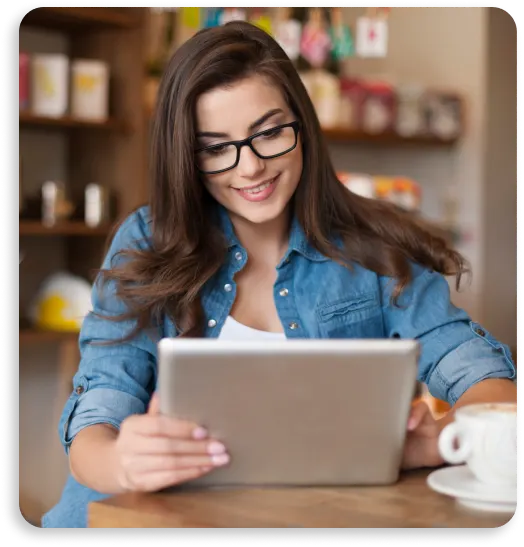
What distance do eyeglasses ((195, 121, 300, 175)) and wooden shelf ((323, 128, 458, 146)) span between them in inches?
84.3

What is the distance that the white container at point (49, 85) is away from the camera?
2.80m

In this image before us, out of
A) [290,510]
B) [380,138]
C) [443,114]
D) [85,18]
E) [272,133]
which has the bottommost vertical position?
[290,510]

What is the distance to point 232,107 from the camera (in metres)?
1.20

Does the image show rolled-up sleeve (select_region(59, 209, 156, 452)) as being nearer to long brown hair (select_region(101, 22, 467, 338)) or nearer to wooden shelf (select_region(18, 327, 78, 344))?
long brown hair (select_region(101, 22, 467, 338))

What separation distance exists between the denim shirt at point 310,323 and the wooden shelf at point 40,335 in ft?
5.11

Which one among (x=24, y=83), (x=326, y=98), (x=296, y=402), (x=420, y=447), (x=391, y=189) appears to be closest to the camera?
(x=296, y=402)

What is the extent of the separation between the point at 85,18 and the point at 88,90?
25 centimetres

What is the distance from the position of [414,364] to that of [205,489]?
0.24 m

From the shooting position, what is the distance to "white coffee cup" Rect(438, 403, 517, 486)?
80 centimetres

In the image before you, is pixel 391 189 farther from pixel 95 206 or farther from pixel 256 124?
pixel 256 124

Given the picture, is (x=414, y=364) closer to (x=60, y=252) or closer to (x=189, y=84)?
(x=189, y=84)

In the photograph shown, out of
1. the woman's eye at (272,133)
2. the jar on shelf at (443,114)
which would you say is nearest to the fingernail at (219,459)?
the woman's eye at (272,133)

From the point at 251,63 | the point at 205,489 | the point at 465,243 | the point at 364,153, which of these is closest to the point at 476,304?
the point at 465,243

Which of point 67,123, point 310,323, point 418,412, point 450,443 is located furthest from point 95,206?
point 450,443
